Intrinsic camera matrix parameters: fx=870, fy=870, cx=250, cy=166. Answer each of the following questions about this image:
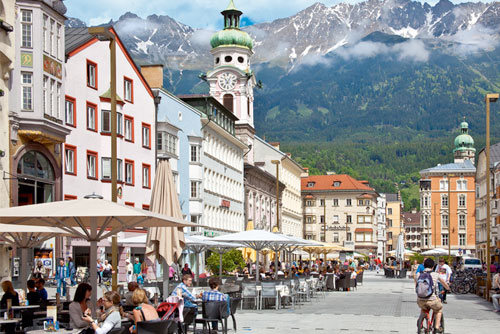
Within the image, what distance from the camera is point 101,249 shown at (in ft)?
166

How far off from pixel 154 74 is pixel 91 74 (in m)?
17.5

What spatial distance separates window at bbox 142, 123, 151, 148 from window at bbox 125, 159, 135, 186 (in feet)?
8.03

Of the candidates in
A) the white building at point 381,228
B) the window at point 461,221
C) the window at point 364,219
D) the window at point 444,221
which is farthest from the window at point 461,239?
the white building at point 381,228

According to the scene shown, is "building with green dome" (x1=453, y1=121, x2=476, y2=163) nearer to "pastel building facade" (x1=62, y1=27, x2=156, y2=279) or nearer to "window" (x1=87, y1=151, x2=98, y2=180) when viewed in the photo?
"pastel building facade" (x1=62, y1=27, x2=156, y2=279)

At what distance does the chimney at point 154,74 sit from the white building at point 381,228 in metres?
111

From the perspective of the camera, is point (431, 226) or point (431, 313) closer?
point (431, 313)

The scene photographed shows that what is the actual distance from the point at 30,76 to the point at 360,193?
123 metres

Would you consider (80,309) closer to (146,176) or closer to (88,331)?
(88,331)

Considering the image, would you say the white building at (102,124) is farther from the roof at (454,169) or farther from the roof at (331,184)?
the roof at (454,169)

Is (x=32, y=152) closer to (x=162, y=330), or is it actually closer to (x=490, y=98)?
(x=490, y=98)

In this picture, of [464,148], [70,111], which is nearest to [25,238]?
[70,111]

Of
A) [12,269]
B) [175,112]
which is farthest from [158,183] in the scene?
[175,112]

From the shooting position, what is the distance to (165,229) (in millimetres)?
22734

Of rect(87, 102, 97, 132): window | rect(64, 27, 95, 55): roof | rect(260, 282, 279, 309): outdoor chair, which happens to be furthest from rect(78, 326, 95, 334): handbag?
rect(87, 102, 97, 132): window
